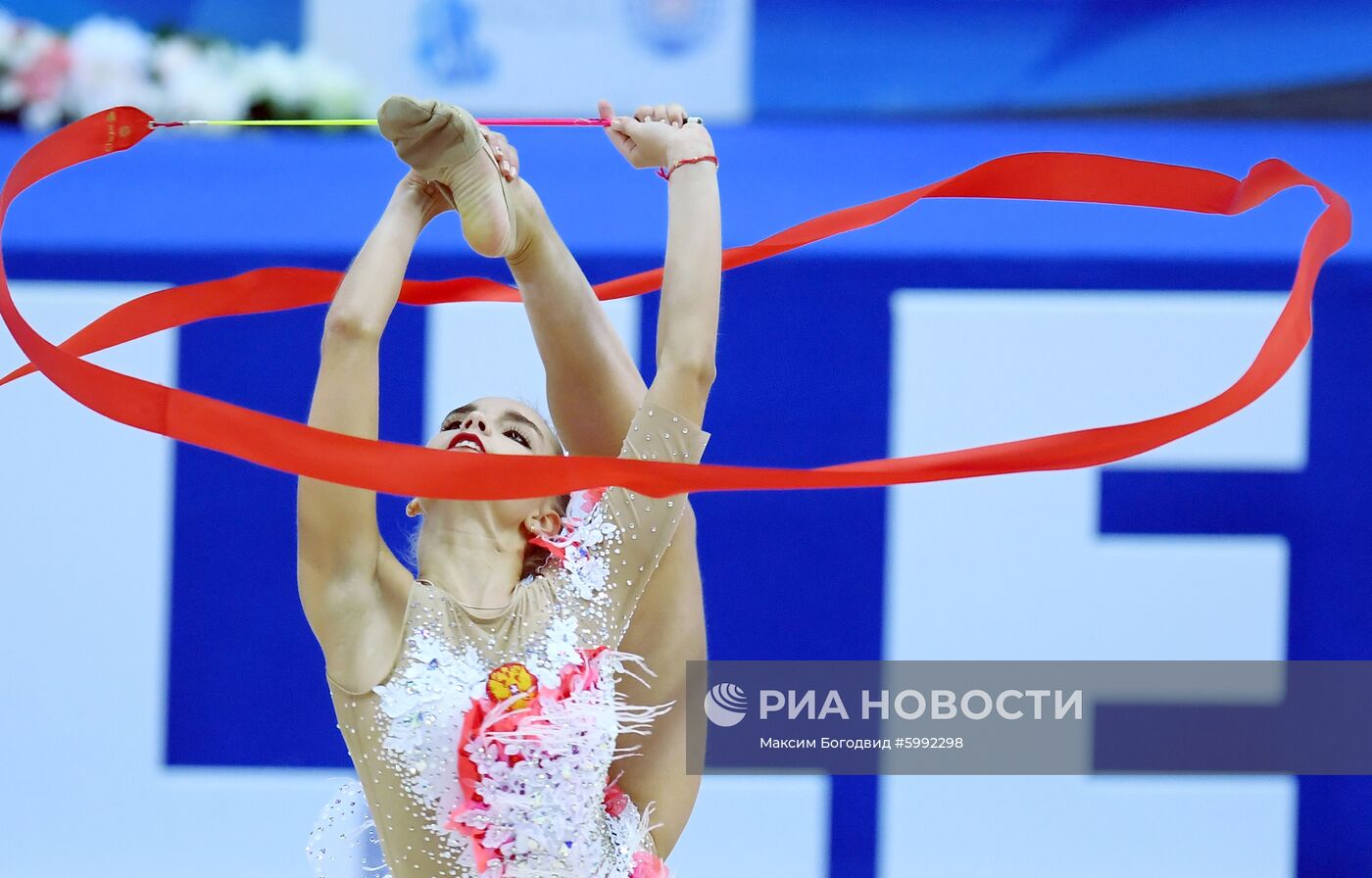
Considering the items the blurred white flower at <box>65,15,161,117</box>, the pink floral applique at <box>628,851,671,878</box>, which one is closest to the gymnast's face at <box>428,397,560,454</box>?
the pink floral applique at <box>628,851,671,878</box>

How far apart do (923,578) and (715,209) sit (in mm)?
1306

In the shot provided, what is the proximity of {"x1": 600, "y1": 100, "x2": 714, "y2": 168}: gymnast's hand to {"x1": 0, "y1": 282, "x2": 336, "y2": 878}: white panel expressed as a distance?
1395mm

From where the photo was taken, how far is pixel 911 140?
312 cm

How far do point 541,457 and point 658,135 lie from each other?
0.49 m

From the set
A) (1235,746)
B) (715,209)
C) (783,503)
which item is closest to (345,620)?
(715,209)

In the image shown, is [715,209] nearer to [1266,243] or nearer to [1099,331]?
[1099,331]

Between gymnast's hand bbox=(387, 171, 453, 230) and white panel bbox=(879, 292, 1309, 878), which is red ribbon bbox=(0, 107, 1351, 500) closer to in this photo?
gymnast's hand bbox=(387, 171, 453, 230)

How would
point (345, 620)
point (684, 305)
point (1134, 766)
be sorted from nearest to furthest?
1. point (345, 620)
2. point (684, 305)
3. point (1134, 766)

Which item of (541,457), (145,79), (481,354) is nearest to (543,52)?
(481,354)

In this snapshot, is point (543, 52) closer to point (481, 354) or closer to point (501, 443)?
point (481, 354)

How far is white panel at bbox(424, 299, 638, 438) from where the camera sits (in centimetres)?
302

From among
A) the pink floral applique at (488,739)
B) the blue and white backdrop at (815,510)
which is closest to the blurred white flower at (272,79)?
the blue and white backdrop at (815,510)

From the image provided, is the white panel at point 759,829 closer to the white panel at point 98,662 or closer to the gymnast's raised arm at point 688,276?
the white panel at point 98,662

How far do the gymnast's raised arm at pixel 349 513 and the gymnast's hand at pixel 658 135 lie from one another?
37 cm
